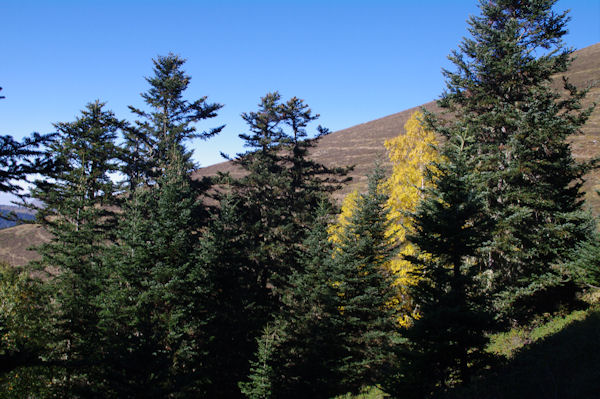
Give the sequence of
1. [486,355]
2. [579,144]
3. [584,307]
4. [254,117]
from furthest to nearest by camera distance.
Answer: [579,144] < [254,117] < [584,307] < [486,355]

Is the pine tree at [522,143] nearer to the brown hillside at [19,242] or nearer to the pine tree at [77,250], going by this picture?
the pine tree at [77,250]

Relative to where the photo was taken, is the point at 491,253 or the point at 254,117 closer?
the point at 491,253

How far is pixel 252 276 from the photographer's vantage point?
Result: 76.7 ft

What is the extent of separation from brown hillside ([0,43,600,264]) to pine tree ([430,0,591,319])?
6.29 m

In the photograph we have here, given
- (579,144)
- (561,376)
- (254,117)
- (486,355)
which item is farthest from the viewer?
(579,144)

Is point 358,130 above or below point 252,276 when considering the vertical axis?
above

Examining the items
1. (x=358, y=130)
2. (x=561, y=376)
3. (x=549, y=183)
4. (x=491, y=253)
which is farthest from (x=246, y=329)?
(x=358, y=130)

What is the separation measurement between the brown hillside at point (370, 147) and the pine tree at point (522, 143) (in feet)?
20.6

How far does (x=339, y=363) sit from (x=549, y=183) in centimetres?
1400

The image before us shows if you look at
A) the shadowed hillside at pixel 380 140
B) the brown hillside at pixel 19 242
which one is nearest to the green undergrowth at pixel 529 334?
the shadowed hillside at pixel 380 140

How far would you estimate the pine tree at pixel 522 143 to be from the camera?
1348 cm

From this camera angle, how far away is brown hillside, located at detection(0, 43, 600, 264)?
1794 inches

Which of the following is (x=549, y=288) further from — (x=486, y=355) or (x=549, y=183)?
(x=486, y=355)

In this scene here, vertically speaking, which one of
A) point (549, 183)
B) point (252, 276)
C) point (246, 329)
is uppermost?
point (549, 183)
